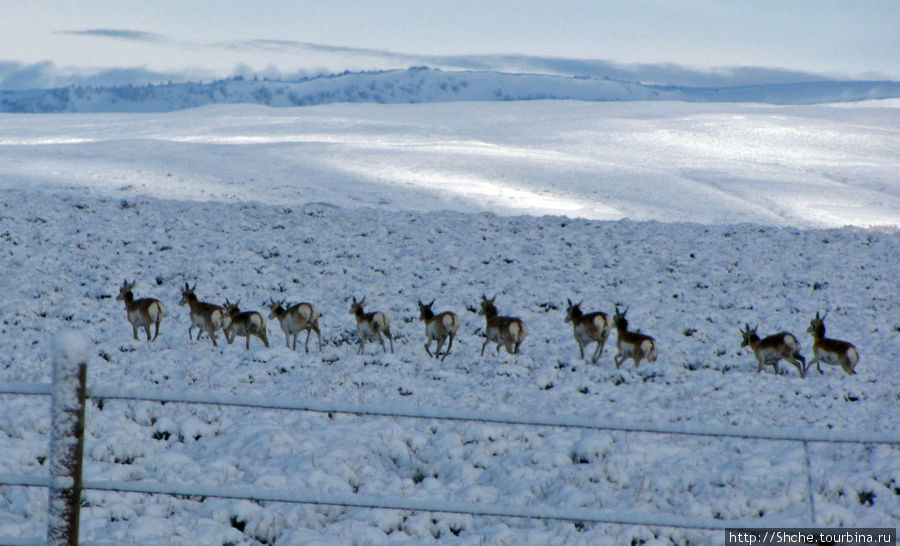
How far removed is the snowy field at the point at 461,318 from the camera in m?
7.06

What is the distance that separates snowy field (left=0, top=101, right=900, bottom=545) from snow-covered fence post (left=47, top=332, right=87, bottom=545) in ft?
2.55

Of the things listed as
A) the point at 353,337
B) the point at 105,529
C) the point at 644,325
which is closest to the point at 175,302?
the point at 353,337

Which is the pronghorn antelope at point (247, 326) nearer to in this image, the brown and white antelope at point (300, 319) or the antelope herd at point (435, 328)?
the antelope herd at point (435, 328)

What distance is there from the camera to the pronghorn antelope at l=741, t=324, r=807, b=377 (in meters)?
12.9

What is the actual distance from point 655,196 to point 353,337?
25.0m

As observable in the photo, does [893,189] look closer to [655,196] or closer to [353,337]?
[655,196]

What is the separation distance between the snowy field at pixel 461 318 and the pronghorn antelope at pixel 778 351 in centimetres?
35

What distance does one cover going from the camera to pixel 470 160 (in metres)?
44.4

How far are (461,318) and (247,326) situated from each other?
5128 millimetres

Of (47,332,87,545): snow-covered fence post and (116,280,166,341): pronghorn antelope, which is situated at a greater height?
(47,332,87,545): snow-covered fence post

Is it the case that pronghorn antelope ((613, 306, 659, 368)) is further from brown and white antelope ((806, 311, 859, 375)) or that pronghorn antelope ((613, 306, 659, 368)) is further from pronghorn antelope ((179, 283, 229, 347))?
pronghorn antelope ((179, 283, 229, 347))

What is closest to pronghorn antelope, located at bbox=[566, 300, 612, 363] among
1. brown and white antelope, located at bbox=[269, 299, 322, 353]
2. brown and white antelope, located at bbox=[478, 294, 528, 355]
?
brown and white antelope, located at bbox=[478, 294, 528, 355]

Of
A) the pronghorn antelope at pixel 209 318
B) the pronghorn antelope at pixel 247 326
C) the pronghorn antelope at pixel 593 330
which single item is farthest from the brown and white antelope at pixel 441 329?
the pronghorn antelope at pixel 209 318

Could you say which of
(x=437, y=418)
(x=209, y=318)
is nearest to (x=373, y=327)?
(x=209, y=318)
